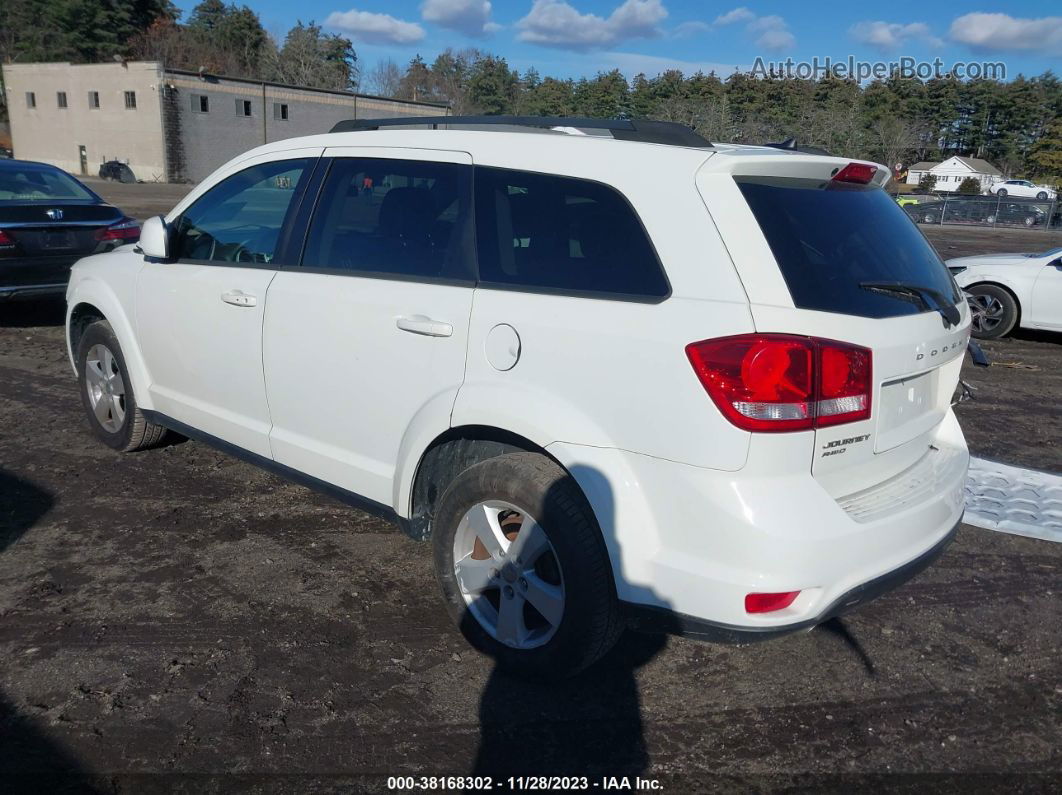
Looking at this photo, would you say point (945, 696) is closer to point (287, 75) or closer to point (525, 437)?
point (525, 437)

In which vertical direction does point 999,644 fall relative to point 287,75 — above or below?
below

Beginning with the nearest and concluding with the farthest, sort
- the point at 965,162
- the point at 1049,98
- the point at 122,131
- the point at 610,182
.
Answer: the point at 610,182 → the point at 122,131 → the point at 965,162 → the point at 1049,98

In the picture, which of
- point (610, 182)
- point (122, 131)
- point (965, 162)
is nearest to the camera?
point (610, 182)

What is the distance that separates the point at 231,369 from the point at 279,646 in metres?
1.43

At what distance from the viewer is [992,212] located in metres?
37.5

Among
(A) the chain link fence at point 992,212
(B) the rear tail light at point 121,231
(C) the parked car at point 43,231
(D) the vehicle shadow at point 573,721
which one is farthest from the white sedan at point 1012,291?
(A) the chain link fence at point 992,212

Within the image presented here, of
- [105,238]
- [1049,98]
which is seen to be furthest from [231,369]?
[1049,98]

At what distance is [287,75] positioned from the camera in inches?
3691

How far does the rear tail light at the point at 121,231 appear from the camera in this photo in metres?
8.83

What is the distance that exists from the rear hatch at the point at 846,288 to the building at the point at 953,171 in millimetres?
88628

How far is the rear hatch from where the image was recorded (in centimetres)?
265

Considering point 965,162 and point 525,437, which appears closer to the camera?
point 525,437

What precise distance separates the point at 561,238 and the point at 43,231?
23.8 ft

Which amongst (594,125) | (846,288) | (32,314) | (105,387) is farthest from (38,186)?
(846,288)
